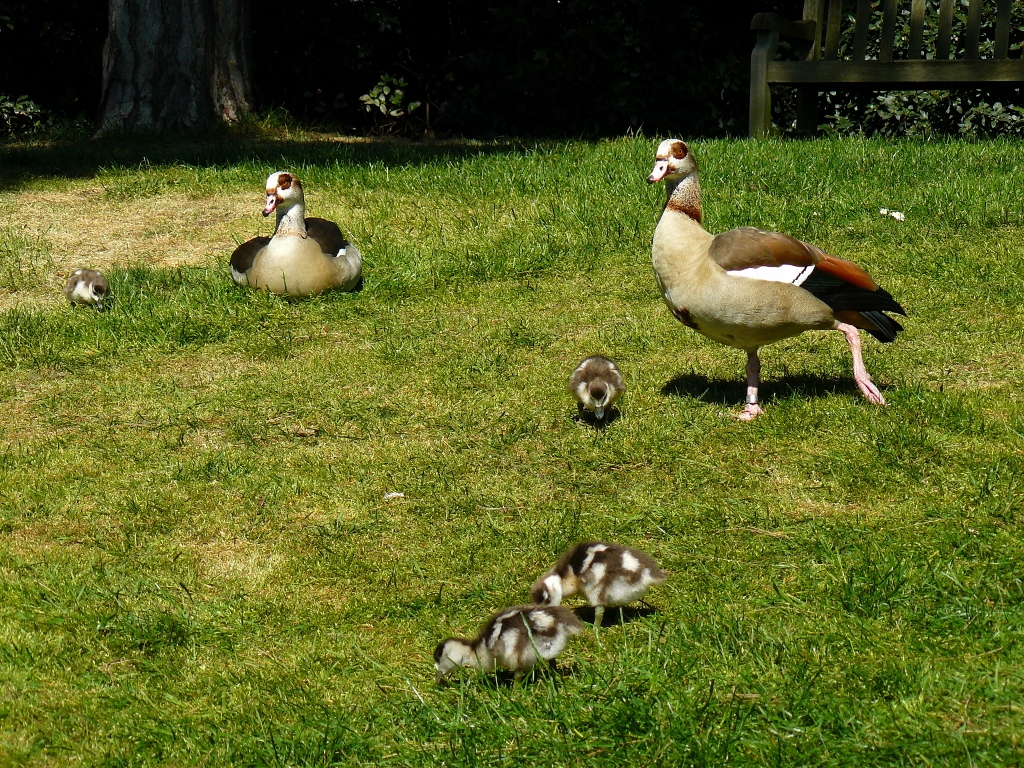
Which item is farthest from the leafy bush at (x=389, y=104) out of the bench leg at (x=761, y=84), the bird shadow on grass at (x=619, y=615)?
the bird shadow on grass at (x=619, y=615)

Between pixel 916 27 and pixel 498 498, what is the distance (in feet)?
33.3

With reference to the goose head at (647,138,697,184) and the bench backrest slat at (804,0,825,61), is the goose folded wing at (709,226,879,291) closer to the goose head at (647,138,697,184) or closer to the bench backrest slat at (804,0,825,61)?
the goose head at (647,138,697,184)

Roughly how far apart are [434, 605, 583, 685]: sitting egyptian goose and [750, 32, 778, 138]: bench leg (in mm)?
10884

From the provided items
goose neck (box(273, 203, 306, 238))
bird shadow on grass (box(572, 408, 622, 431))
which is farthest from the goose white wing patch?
goose neck (box(273, 203, 306, 238))

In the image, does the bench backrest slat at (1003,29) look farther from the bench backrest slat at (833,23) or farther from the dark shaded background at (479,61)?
the dark shaded background at (479,61)

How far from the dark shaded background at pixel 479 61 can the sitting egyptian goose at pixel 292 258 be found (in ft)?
25.2

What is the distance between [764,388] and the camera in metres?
7.26

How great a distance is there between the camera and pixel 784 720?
12.6 feet

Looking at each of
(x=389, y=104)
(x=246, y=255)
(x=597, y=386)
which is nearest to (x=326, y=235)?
(x=246, y=255)

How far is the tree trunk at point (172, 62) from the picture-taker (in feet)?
48.4

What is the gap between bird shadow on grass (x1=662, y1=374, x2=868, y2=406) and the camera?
704 centimetres

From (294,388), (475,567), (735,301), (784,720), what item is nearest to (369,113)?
(294,388)

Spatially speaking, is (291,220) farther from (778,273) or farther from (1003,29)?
(1003,29)

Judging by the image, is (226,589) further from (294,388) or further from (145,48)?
(145,48)
